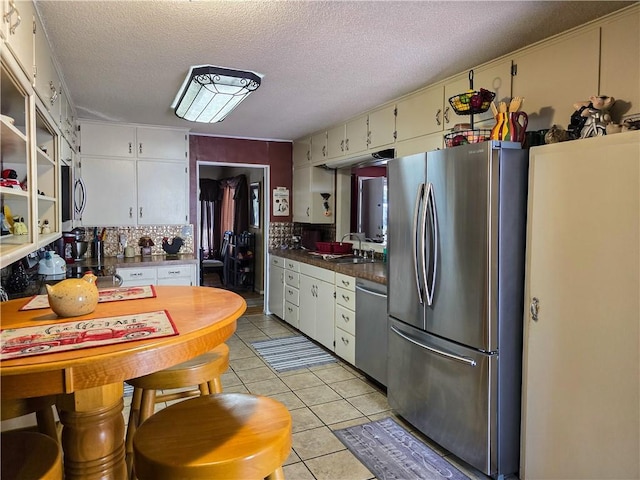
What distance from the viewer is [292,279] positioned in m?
4.95

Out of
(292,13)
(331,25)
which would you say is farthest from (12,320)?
(331,25)

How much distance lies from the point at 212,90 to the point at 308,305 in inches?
93.2

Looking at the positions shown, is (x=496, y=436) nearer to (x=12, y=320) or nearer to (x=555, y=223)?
(x=555, y=223)

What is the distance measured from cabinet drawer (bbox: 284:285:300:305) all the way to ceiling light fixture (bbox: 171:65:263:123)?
80.8 inches

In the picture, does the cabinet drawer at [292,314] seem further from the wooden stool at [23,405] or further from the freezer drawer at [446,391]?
the wooden stool at [23,405]

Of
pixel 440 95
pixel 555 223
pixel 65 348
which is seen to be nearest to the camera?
pixel 65 348

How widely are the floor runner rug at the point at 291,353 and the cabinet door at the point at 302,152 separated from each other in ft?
7.11

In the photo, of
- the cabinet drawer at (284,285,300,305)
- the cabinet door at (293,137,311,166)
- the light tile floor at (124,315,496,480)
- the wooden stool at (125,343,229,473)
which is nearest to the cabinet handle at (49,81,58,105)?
the wooden stool at (125,343,229,473)

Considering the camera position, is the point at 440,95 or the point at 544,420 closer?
the point at 544,420

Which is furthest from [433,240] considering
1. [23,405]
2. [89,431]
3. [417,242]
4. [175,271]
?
[175,271]

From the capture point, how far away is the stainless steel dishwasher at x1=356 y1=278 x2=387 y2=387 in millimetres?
3191

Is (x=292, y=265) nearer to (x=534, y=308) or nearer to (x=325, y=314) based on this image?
(x=325, y=314)

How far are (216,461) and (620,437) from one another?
1.58 m

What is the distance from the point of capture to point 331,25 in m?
2.21
